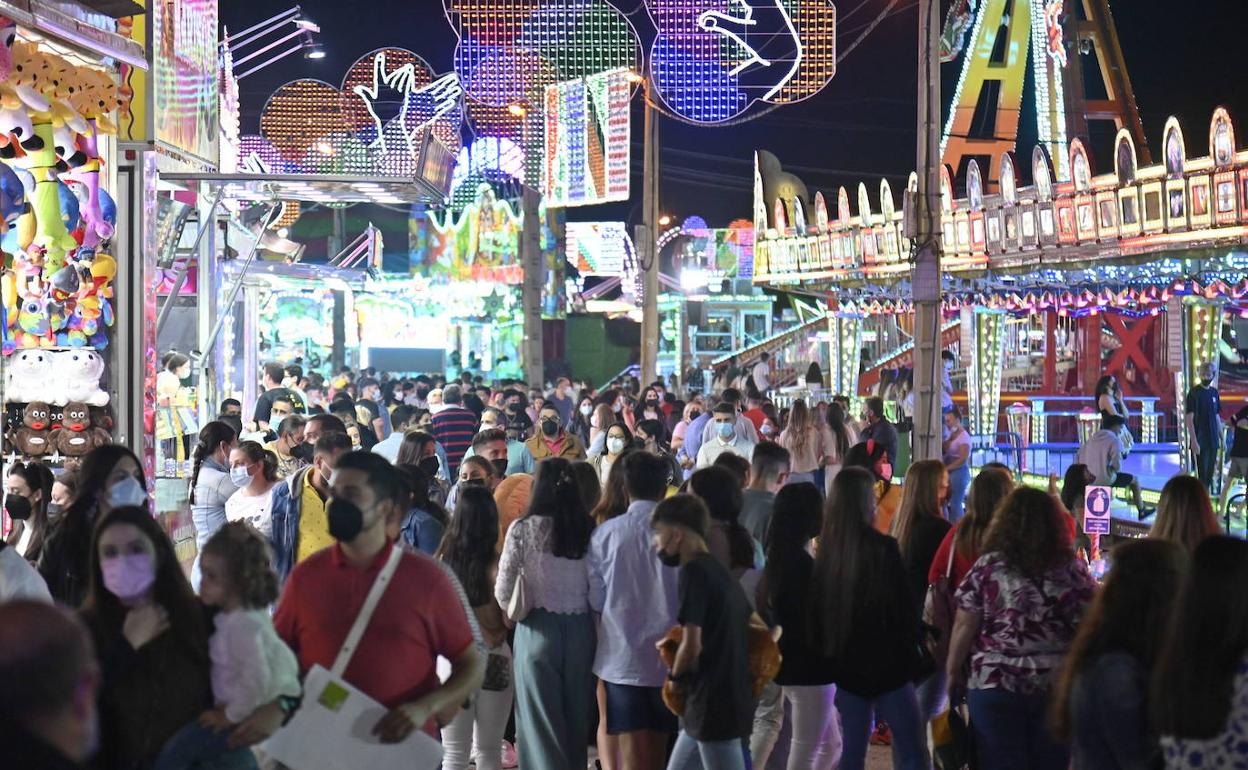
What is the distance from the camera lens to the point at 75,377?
10.8 metres

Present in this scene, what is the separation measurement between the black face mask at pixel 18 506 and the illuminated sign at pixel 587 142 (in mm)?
23443

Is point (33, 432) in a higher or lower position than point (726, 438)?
higher

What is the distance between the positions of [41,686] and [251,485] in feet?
18.2

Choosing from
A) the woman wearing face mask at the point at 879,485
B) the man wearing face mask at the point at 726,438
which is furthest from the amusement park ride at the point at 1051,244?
the woman wearing face mask at the point at 879,485

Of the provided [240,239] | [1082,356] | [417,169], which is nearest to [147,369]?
[417,169]

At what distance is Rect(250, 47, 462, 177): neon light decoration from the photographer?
99.3 ft

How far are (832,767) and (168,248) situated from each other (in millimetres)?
11693

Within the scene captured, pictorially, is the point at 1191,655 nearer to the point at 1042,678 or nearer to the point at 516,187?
the point at 1042,678

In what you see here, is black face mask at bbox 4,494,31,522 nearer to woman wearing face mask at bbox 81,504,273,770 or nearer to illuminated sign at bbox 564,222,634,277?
woman wearing face mask at bbox 81,504,273,770

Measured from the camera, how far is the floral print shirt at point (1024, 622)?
595cm

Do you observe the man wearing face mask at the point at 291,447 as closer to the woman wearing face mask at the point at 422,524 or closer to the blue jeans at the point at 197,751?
the woman wearing face mask at the point at 422,524

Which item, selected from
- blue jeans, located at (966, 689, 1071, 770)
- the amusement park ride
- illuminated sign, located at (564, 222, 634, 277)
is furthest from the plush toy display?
illuminated sign, located at (564, 222, 634, 277)

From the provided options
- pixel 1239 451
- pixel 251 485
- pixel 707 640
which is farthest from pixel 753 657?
pixel 1239 451

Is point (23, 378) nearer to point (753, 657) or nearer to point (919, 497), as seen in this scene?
point (919, 497)
